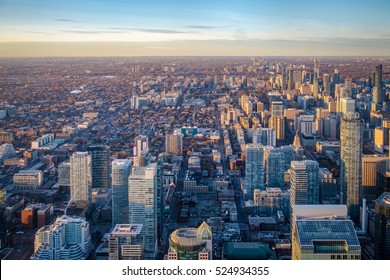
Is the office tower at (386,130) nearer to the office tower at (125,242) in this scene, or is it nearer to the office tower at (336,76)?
the office tower at (336,76)

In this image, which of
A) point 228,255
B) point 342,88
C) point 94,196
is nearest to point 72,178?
point 94,196

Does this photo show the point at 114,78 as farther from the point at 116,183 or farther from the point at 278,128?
the point at 278,128

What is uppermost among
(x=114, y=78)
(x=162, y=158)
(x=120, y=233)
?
(x=114, y=78)

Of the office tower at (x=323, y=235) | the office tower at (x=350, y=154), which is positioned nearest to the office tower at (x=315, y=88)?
the office tower at (x=350, y=154)

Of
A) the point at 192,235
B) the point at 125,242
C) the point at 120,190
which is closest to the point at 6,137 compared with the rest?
the point at 120,190
